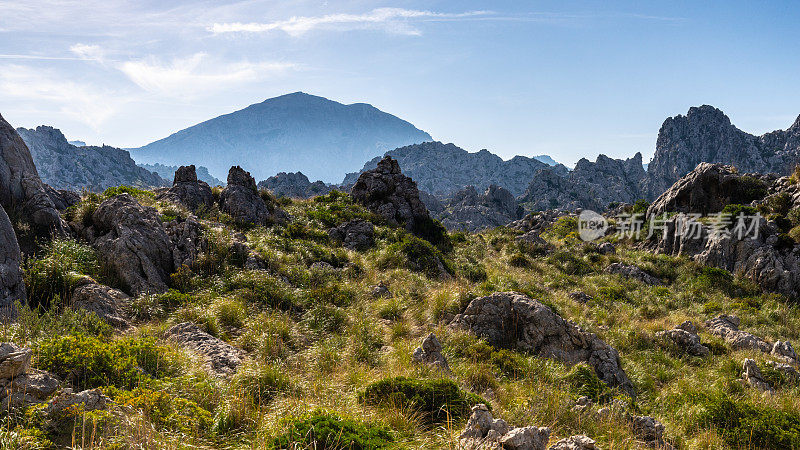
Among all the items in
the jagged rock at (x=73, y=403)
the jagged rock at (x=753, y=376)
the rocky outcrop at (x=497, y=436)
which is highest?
the jagged rock at (x=73, y=403)

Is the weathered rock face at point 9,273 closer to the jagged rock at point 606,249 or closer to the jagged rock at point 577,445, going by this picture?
the jagged rock at point 577,445

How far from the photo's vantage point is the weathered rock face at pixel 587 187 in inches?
5999

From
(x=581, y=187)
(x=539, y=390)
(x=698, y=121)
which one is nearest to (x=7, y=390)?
(x=539, y=390)

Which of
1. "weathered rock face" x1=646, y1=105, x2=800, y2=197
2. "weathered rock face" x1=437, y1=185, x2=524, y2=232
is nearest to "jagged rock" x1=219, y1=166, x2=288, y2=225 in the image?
"weathered rock face" x1=437, y1=185, x2=524, y2=232

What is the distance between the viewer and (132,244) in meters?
10.1

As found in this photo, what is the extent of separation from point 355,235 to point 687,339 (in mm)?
14575

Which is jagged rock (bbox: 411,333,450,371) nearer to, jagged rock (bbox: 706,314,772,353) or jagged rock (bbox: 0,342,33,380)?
jagged rock (bbox: 0,342,33,380)

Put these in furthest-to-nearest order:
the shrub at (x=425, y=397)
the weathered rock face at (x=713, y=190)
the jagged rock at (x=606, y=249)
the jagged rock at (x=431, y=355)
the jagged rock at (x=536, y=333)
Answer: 1. the jagged rock at (x=606, y=249)
2. the weathered rock face at (x=713, y=190)
3. the jagged rock at (x=536, y=333)
4. the jagged rock at (x=431, y=355)
5. the shrub at (x=425, y=397)

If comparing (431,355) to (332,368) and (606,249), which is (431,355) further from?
(606,249)

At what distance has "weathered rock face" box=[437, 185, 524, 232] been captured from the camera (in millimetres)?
105044

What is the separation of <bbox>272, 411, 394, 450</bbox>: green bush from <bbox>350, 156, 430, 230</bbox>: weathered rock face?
806 inches

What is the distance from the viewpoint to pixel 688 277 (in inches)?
839

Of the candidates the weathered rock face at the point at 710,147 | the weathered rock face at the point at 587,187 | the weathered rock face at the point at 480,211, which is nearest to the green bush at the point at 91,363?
the weathered rock face at the point at 480,211

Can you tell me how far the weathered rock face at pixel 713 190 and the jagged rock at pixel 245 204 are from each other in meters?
29.7
